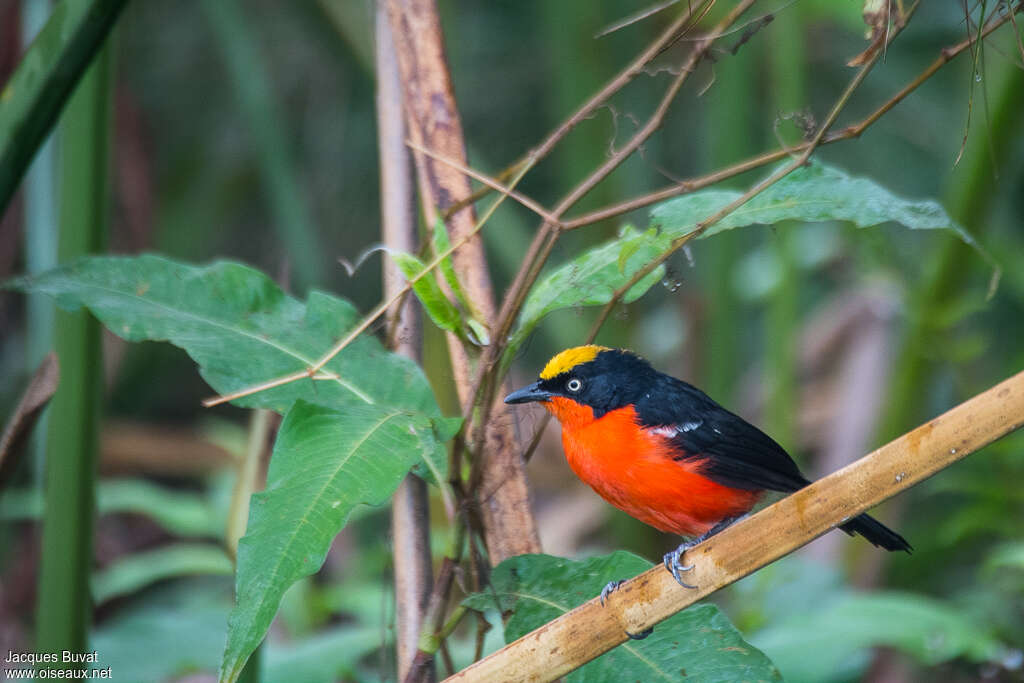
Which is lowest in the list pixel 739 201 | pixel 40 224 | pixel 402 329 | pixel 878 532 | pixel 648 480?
pixel 878 532

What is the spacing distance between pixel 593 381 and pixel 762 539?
965mm

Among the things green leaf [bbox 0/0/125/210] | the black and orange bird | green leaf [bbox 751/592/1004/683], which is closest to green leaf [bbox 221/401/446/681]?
green leaf [bbox 0/0/125/210]

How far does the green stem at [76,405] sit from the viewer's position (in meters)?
1.49

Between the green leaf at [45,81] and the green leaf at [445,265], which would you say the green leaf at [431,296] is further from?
the green leaf at [45,81]

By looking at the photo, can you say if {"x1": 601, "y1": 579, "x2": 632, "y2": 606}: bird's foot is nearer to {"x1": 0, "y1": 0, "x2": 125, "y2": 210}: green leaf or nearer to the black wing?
the black wing

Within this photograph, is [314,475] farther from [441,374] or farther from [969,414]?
[441,374]

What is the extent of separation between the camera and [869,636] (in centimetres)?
208

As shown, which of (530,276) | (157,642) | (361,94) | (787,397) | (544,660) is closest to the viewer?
(544,660)

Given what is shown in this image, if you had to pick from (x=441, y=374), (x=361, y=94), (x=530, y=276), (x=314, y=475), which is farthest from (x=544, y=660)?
(x=361, y=94)

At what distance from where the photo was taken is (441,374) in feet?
8.51

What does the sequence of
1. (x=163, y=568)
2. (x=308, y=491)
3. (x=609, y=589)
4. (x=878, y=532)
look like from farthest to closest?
(x=163, y=568) → (x=878, y=532) → (x=609, y=589) → (x=308, y=491)

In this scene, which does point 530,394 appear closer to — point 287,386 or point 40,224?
point 287,386

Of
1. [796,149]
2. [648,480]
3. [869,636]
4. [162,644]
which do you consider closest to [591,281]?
[796,149]

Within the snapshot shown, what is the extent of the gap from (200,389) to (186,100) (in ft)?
4.95
